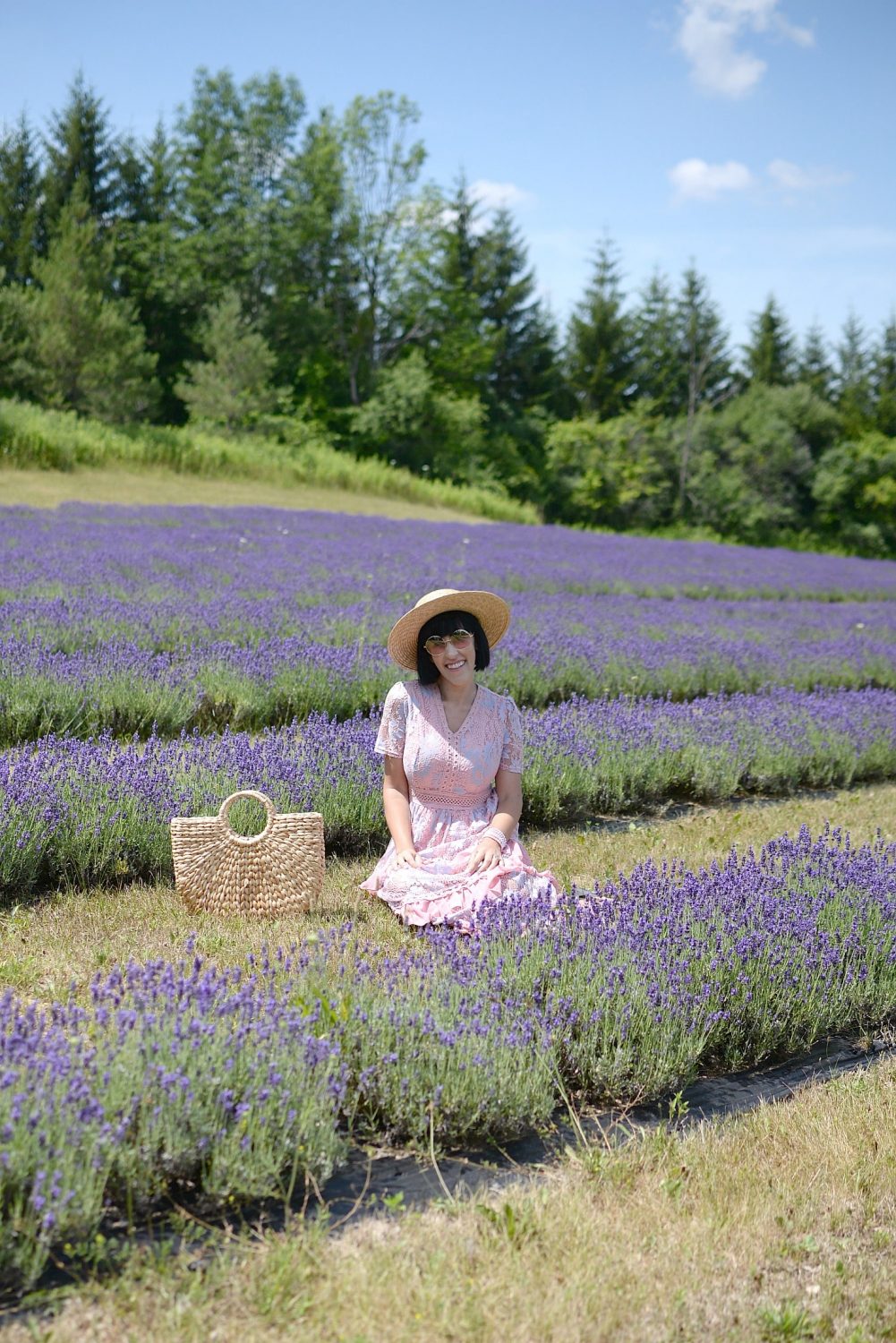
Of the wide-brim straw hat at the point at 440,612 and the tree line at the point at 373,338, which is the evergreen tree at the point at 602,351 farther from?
the wide-brim straw hat at the point at 440,612

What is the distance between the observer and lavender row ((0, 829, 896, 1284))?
2111 millimetres

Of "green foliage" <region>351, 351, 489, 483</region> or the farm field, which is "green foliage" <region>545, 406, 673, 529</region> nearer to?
"green foliage" <region>351, 351, 489, 483</region>

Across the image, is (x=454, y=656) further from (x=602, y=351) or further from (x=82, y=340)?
(x=602, y=351)

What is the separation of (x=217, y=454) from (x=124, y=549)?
14.9 m

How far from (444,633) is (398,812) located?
64 cm

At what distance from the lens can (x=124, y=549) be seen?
11219mm

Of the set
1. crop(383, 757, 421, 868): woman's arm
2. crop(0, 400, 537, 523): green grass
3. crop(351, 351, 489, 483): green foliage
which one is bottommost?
crop(383, 757, 421, 868): woman's arm

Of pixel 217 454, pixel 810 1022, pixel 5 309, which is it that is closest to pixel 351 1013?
pixel 810 1022

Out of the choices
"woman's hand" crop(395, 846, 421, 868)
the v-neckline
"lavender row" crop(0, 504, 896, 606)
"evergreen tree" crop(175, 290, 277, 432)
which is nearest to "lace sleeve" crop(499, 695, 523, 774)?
the v-neckline

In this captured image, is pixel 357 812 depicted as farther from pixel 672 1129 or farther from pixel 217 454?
pixel 217 454

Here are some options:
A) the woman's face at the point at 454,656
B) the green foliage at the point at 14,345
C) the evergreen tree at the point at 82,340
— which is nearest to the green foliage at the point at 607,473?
the evergreen tree at the point at 82,340

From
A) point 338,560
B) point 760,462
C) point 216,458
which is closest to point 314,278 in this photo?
point 216,458

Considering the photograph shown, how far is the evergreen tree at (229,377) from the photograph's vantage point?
30000mm

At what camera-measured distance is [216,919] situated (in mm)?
3781
